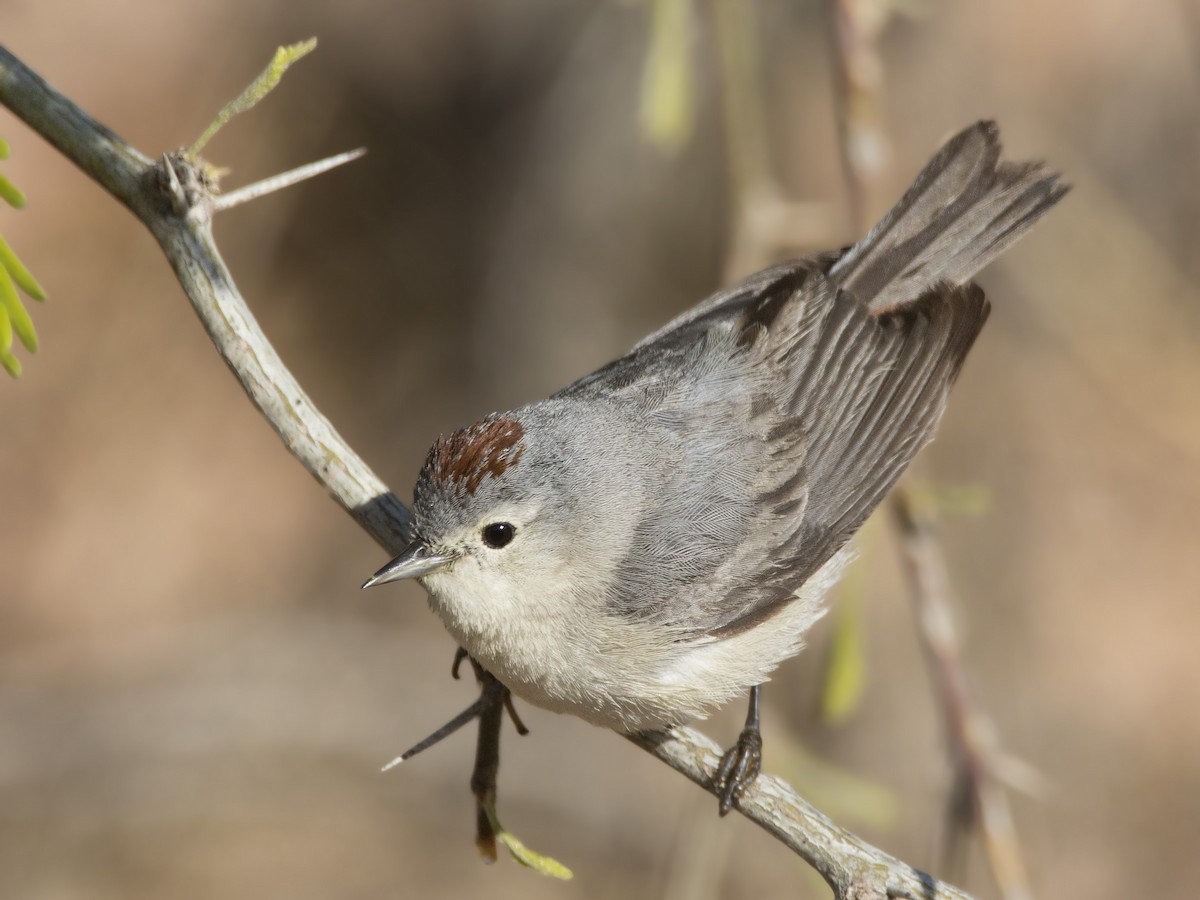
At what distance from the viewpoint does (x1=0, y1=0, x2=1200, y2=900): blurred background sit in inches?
263

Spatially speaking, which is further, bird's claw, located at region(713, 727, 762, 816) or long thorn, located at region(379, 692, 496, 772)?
bird's claw, located at region(713, 727, 762, 816)

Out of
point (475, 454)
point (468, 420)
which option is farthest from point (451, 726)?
point (468, 420)

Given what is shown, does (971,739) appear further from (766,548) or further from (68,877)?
(68,877)

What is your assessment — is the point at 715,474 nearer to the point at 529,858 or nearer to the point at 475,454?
the point at 475,454

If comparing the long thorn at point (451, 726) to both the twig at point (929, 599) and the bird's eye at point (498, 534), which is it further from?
the twig at point (929, 599)

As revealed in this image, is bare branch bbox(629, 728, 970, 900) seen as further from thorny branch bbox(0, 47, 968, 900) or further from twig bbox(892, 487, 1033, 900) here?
twig bbox(892, 487, 1033, 900)

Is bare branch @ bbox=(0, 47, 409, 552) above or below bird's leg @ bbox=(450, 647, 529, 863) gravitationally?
above

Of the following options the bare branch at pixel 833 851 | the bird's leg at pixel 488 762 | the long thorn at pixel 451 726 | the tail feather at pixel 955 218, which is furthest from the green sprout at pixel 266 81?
the tail feather at pixel 955 218

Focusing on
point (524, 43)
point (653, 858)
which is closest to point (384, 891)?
point (653, 858)

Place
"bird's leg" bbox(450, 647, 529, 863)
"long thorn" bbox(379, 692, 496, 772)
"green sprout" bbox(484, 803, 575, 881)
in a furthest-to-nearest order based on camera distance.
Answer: "bird's leg" bbox(450, 647, 529, 863) < "long thorn" bbox(379, 692, 496, 772) < "green sprout" bbox(484, 803, 575, 881)

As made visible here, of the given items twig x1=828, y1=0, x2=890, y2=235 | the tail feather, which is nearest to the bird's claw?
the tail feather

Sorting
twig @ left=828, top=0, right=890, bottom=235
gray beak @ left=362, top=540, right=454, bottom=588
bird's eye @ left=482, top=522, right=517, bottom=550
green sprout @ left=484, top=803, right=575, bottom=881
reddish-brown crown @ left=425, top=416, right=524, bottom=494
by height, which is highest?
twig @ left=828, top=0, right=890, bottom=235

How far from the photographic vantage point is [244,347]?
8.52 ft

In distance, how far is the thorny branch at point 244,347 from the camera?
2398mm
